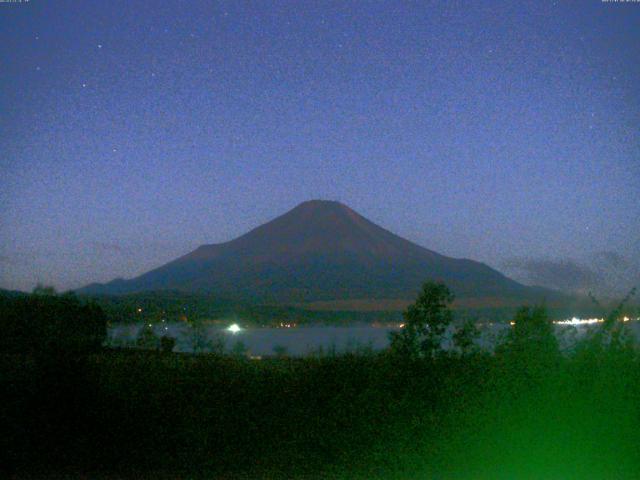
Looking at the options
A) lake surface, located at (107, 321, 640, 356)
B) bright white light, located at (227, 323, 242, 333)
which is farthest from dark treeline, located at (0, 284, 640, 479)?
bright white light, located at (227, 323, 242, 333)

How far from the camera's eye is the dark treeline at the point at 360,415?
8.60 m

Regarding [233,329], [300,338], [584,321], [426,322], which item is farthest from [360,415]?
[233,329]

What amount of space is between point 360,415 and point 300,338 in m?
19.7

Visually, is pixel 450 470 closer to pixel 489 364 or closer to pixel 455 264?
pixel 489 364

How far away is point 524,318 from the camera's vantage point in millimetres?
11945

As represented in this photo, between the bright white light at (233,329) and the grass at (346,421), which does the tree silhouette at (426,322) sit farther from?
the bright white light at (233,329)

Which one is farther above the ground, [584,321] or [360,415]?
[584,321]

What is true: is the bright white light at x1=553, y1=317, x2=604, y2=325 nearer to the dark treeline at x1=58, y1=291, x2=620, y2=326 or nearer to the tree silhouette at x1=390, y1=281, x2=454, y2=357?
the tree silhouette at x1=390, y1=281, x2=454, y2=357

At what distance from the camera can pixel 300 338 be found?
1171 inches

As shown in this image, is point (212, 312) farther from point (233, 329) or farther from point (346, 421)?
Result: point (346, 421)

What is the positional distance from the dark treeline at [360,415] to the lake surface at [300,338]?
0.30m

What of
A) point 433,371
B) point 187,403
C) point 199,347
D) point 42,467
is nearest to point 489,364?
point 433,371

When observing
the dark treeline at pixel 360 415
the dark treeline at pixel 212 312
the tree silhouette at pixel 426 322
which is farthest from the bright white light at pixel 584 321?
the dark treeline at pixel 212 312

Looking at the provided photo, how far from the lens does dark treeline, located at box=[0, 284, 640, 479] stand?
339 inches
